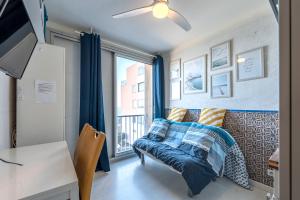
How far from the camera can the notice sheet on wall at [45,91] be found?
189cm

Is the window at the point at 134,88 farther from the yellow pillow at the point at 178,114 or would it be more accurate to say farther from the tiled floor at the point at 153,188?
the tiled floor at the point at 153,188

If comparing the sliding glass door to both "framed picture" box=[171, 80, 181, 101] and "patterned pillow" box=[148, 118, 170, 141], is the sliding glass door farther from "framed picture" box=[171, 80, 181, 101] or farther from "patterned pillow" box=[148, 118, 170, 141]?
"patterned pillow" box=[148, 118, 170, 141]

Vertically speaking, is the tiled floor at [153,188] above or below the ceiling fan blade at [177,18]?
below

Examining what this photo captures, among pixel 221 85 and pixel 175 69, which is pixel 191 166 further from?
pixel 175 69

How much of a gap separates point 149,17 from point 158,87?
1.68 m

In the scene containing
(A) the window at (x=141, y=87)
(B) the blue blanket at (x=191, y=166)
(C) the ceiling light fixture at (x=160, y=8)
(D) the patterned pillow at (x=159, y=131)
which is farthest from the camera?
(A) the window at (x=141, y=87)

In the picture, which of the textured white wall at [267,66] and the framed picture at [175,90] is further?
the framed picture at [175,90]

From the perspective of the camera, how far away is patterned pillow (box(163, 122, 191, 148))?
2561mm

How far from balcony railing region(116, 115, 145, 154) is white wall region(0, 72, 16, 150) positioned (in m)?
2.08

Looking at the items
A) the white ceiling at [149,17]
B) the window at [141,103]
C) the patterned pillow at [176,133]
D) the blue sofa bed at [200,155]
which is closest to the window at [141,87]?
the window at [141,103]

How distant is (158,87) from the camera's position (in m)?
3.69

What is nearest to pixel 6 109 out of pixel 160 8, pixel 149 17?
pixel 160 8

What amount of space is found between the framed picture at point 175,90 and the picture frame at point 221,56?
3.00ft
